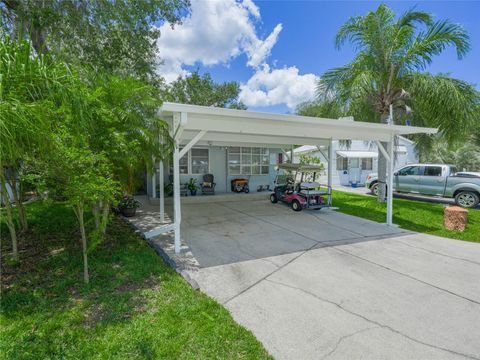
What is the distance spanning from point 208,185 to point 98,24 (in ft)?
23.5

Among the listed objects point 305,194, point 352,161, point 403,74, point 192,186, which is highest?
point 403,74

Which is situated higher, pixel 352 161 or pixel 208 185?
pixel 352 161

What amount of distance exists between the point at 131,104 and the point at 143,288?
3186mm

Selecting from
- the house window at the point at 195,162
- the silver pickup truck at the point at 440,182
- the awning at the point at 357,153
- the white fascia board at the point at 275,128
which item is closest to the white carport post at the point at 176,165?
the white fascia board at the point at 275,128

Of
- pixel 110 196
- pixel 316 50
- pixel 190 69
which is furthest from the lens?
pixel 190 69

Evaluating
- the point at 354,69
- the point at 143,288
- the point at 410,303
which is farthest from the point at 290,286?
the point at 354,69

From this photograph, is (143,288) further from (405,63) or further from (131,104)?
(405,63)

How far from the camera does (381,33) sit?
9.09 m

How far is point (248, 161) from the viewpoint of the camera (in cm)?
1370

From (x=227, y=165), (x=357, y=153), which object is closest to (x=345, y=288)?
(x=227, y=165)

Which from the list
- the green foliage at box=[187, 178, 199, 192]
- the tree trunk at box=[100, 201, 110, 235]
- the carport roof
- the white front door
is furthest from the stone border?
the white front door

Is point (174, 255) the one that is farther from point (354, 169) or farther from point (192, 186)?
point (354, 169)

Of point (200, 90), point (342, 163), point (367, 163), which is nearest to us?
point (342, 163)

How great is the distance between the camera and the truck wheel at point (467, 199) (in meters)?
9.90
